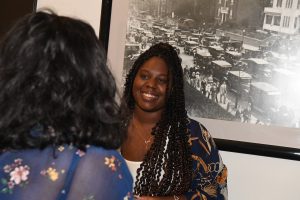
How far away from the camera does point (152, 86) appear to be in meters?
1.74

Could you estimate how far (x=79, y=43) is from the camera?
2.94 feet

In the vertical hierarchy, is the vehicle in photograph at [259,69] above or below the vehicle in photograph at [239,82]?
above

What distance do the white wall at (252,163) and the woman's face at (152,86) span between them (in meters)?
0.13

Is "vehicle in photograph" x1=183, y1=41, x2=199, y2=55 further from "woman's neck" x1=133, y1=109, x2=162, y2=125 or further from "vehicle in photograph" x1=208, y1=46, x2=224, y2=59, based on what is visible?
"woman's neck" x1=133, y1=109, x2=162, y2=125

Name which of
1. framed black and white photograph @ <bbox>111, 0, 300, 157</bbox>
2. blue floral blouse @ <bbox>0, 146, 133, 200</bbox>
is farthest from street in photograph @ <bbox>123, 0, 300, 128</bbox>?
blue floral blouse @ <bbox>0, 146, 133, 200</bbox>

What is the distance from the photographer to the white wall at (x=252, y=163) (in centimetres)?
181

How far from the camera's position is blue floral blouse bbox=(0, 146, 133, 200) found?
860mm

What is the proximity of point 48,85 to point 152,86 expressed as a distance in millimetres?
893

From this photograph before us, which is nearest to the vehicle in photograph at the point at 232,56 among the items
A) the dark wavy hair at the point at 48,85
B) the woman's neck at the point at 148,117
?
the woman's neck at the point at 148,117

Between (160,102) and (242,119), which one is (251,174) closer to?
(242,119)

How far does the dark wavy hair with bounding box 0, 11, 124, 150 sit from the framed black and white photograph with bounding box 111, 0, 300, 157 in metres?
1.04

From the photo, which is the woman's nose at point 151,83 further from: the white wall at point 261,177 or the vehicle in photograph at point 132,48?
the white wall at point 261,177

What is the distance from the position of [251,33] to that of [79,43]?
1084mm

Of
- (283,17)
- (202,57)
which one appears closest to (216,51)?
(202,57)
